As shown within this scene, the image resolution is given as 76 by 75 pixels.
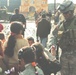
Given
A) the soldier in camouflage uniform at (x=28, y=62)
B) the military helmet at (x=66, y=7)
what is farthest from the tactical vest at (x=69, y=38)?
the soldier in camouflage uniform at (x=28, y=62)

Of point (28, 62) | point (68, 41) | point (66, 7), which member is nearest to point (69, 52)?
point (68, 41)

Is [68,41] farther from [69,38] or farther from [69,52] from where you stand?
[69,52]

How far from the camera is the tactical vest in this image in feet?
17.4

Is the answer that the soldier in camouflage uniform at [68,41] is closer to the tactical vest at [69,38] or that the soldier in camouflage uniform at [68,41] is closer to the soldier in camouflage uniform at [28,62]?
the tactical vest at [69,38]

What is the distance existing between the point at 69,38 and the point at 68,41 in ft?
0.17

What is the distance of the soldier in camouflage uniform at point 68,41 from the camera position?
5.31 m

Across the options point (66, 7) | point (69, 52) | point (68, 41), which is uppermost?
point (66, 7)

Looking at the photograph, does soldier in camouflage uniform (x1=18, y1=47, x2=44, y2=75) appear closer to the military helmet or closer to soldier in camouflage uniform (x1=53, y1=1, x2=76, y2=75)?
soldier in camouflage uniform (x1=53, y1=1, x2=76, y2=75)

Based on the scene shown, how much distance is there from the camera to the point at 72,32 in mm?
5297

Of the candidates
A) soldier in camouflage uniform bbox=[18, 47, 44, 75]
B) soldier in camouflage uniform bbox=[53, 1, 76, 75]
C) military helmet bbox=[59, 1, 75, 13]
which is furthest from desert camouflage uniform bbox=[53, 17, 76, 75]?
soldier in camouflage uniform bbox=[18, 47, 44, 75]

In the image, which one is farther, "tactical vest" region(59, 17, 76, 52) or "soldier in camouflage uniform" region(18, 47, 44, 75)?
"tactical vest" region(59, 17, 76, 52)

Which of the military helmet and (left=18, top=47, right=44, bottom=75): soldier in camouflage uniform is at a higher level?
the military helmet

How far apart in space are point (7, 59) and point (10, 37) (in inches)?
15.8

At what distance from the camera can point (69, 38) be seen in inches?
209
